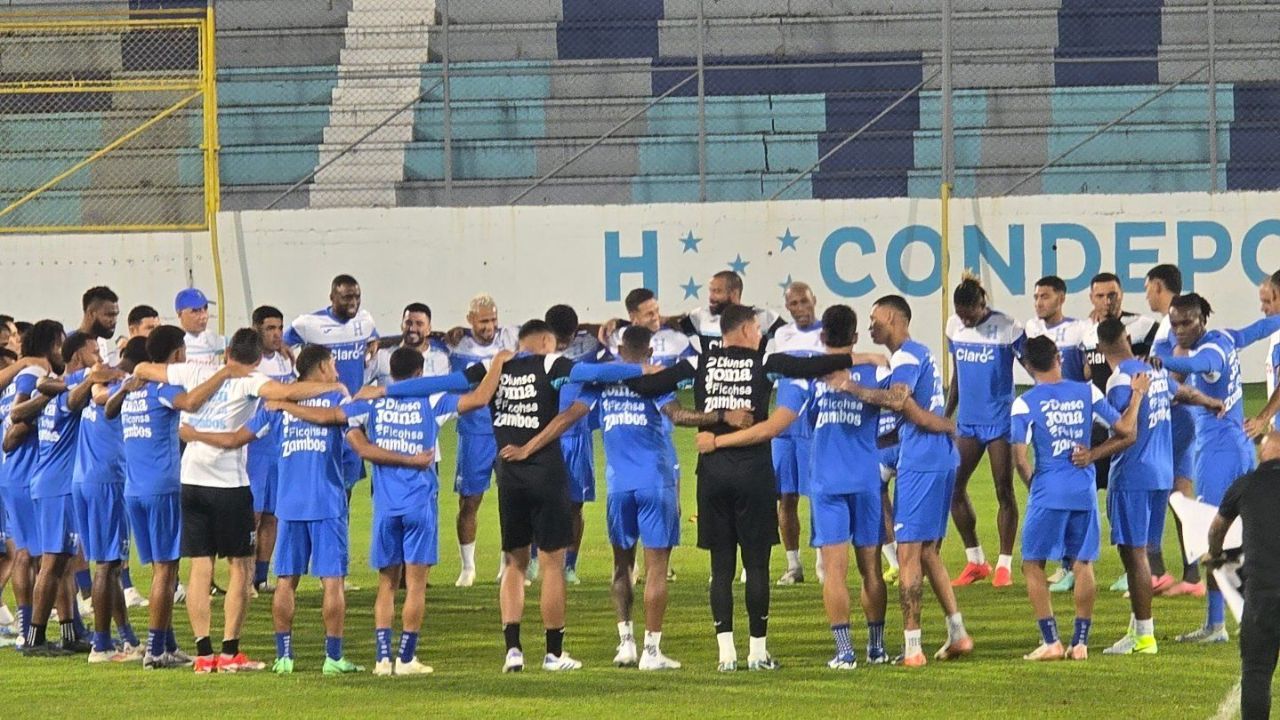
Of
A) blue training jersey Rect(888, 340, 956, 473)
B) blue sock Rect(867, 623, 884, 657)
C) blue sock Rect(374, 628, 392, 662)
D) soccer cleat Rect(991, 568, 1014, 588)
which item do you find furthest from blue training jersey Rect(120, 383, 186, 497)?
soccer cleat Rect(991, 568, 1014, 588)

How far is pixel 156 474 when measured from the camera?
37.5ft

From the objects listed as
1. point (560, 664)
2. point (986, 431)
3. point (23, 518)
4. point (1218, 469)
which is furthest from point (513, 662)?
point (986, 431)

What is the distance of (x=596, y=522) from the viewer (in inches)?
703

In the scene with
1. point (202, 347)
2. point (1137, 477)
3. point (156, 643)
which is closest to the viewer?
point (156, 643)

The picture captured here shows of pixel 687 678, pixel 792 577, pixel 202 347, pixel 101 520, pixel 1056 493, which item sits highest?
pixel 202 347

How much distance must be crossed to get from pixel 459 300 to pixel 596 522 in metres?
5.57

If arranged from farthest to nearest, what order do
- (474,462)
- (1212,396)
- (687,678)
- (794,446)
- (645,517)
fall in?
(474,462)
(794,446)
(1212,396)
(645,517)
(687,678)

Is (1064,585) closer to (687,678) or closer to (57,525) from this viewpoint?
(687,678)

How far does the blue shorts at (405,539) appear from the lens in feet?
35.6

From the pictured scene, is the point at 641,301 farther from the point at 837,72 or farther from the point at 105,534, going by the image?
the point at 837,72

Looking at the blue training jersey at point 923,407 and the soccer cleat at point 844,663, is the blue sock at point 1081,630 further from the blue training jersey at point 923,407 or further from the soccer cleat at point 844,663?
the soccer cleat at point 844,663

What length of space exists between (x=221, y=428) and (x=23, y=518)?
2117 mm

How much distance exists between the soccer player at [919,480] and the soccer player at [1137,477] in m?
0.96

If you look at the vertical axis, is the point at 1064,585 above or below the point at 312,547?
below
